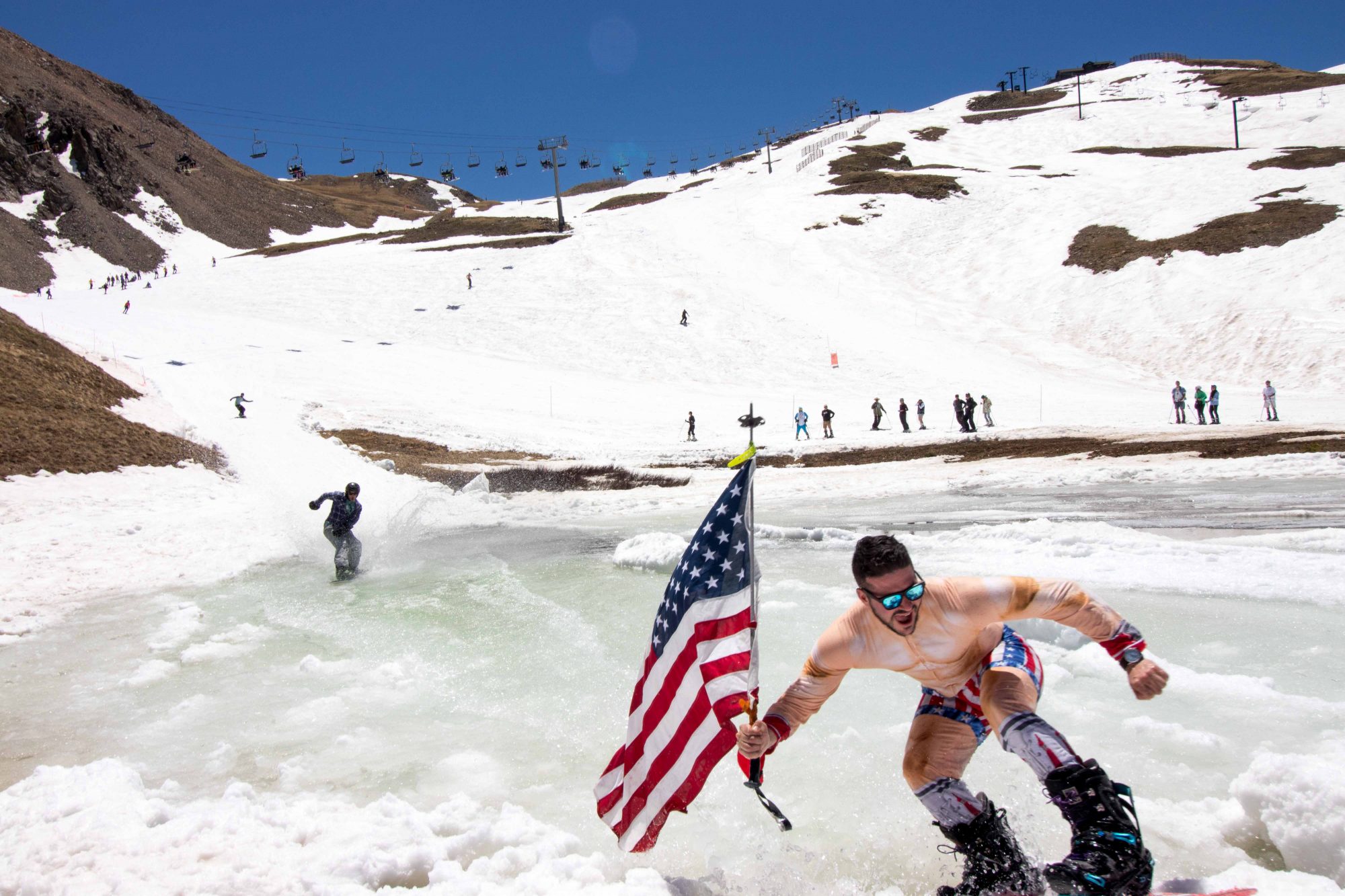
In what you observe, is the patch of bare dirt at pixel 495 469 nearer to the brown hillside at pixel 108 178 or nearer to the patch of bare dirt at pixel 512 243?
the patch of bare dirt at pixel 512 243

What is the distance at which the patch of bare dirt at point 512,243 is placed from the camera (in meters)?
66.4

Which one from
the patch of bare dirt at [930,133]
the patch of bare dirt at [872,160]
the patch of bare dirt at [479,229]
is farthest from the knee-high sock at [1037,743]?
the patch of bare dirt at [930,133]

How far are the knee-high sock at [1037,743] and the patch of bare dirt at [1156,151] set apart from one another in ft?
262

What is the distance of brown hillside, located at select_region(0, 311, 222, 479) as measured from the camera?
678 inches

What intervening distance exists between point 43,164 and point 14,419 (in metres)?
89.8

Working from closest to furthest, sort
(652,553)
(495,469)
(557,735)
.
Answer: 1. (557,735)
2. (652,553)
3. (495,469)

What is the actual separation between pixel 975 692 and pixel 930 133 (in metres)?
104

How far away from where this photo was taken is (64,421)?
19.7m

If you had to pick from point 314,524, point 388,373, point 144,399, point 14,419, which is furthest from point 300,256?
point 314,524

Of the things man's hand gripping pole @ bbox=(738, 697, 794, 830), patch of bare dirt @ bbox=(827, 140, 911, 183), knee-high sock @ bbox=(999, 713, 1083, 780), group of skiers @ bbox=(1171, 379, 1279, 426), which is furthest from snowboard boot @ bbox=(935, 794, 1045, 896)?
patch of bare dirt @ bbox=(827, 140, 911, 183)

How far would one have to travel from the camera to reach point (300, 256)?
6925 centimetres

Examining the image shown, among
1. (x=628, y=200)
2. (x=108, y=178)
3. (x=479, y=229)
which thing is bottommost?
(x=479, y=229)

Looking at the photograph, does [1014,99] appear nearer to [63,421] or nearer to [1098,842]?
[63,421]

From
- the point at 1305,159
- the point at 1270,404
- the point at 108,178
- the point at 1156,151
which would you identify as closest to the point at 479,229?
the point at 108,178
